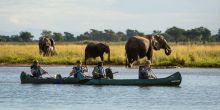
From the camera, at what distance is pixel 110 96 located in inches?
1084

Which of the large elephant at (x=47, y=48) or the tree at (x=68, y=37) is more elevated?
the tree at (x=68, y=37)

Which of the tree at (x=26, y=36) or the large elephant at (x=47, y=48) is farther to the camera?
the tree at (x=26, y=36)

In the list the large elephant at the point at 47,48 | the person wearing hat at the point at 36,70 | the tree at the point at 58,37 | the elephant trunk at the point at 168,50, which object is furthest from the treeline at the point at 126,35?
the person wearing hat at the point at 36,70

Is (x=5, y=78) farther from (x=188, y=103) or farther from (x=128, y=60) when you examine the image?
(x=188, y=103)

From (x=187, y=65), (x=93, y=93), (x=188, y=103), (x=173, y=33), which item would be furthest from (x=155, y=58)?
(x=173, y=33)

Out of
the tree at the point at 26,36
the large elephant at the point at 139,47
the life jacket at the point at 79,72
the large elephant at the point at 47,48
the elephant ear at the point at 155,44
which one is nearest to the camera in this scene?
the life jacket at the point at 79,72

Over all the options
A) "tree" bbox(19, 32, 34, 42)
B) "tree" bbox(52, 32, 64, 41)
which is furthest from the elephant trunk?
"tree" bbox(52, 32, 64, 41)

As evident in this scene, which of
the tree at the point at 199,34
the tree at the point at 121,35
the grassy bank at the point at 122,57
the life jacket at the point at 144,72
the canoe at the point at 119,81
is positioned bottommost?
the canoe at the point at 119,81

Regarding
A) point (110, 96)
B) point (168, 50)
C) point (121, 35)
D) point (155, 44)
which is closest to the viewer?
point (110, 96)

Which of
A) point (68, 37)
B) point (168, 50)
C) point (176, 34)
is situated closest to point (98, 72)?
point (168, 50)

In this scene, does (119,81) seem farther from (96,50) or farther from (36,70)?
(96,50)

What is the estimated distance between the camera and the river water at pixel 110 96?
24406mm

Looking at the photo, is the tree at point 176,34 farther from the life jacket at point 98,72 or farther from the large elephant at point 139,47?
the life jacket at point 98,72

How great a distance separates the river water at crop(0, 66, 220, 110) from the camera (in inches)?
961
